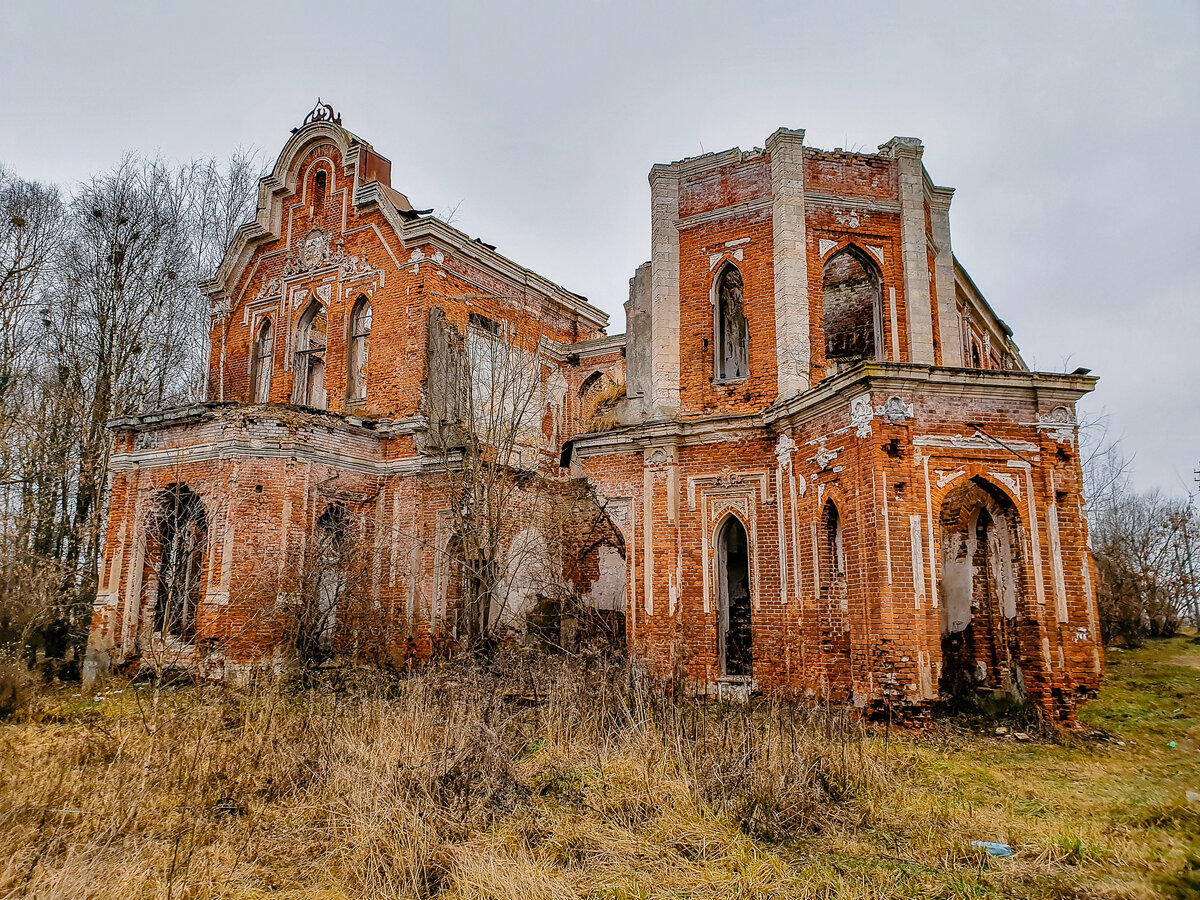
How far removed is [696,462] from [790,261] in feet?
13.5

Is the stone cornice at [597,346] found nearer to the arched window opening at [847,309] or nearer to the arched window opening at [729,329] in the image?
the arched window opening at [729,329]

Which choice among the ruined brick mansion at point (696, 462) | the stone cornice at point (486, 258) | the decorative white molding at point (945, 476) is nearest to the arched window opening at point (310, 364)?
the ruined brick mansion at point (696, 462)

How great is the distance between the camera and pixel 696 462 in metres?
14.7

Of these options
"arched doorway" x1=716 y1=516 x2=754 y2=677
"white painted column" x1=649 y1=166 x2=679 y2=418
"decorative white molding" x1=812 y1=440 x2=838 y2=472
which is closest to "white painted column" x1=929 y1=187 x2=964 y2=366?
"decorative white molding" x1=812 y1=440 x2=838 y2=472

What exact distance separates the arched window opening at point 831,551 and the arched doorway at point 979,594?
2006 millimetres

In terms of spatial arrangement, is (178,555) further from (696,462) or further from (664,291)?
(664,291)

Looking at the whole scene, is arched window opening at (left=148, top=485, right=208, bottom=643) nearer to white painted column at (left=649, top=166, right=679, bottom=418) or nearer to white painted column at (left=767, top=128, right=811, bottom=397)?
white painted column at (left=649, top=166, right=679, bottom=418)

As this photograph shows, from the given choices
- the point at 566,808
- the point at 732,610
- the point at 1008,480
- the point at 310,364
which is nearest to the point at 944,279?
the point at 1008,480

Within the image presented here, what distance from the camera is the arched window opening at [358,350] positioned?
61.8ft

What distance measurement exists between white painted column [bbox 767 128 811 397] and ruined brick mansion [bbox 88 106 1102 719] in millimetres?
51

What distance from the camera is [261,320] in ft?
68.5

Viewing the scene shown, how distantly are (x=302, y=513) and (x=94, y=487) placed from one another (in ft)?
26.3

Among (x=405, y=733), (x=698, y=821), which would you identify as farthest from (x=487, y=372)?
(x=698, y=821)

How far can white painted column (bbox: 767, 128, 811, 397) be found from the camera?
14203mm
